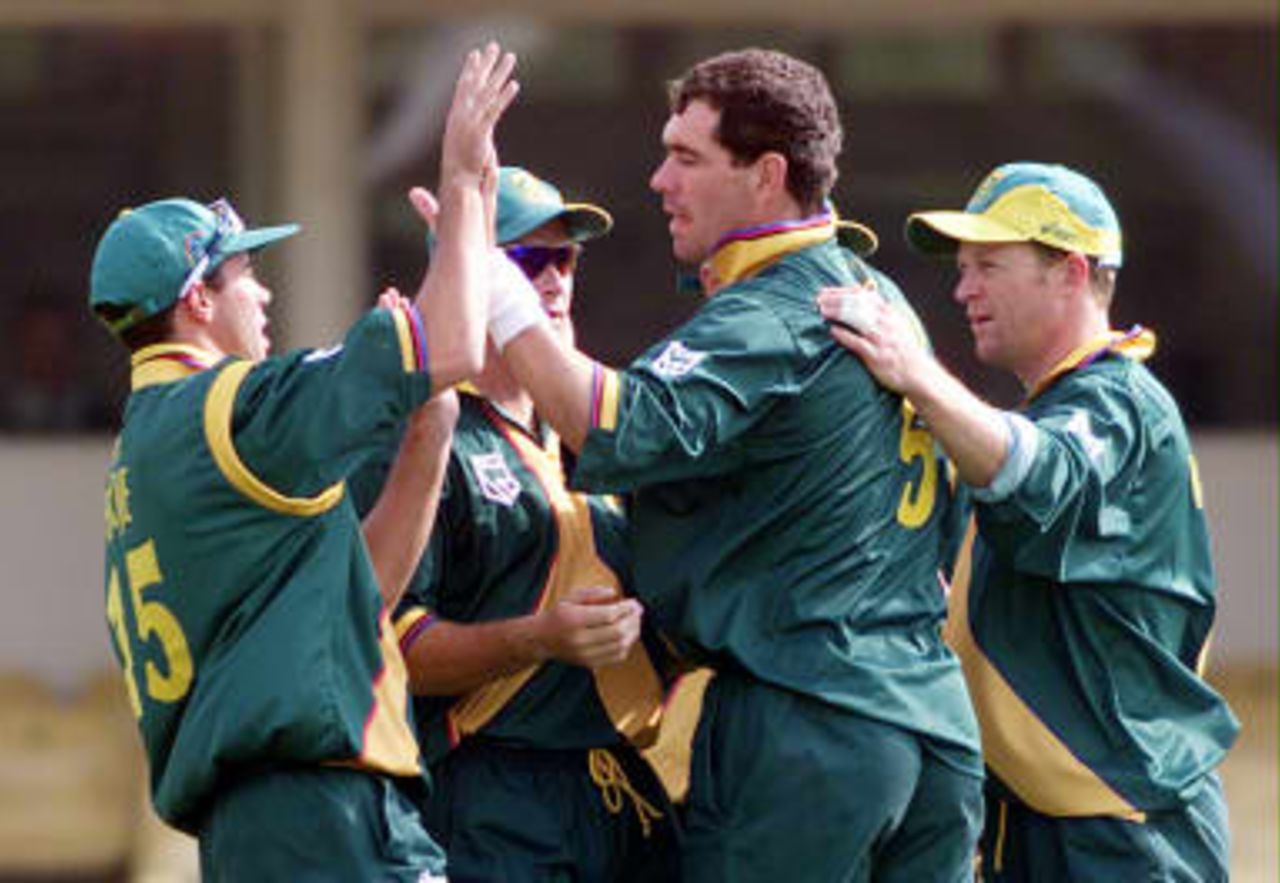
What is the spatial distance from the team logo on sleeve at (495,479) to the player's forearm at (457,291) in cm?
55

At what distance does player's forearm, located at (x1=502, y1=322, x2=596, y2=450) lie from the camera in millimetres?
4910

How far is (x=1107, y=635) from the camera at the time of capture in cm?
560

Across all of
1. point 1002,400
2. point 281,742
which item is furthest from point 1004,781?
point 1002,400

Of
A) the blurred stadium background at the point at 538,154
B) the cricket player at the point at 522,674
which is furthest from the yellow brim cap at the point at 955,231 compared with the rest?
the blurred stadium background at the point at 538,154

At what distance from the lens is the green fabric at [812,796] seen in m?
5.05

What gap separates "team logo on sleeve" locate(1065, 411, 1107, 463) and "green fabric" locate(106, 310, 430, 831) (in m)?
1.19

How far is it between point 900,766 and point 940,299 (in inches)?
229

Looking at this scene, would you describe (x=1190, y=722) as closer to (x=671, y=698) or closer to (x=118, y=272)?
(x=671, y=698)

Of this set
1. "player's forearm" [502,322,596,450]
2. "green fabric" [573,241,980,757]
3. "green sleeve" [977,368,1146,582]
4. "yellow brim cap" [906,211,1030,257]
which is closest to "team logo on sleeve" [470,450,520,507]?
"green fabric" [573,241,980,757]

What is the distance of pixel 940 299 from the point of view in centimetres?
1078

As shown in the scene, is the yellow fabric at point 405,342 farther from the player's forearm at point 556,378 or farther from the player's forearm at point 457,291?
the player's forearm at point 556,378

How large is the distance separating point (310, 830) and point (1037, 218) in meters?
1.73

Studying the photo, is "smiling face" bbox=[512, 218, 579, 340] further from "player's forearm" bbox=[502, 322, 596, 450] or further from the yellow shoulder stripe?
the yellow shoulder stripe

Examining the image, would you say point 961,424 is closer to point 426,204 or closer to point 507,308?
point 507,308
